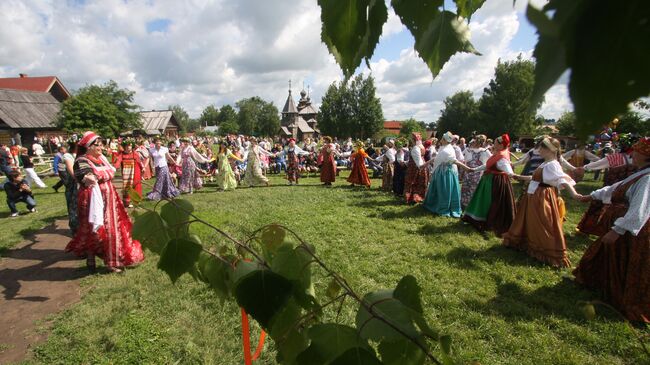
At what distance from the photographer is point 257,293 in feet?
2.64

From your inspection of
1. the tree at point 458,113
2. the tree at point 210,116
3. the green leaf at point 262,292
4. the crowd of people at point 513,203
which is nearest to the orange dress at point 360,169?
the crowd of people at point 513,203

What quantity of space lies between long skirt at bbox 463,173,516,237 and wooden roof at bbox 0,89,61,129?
114 ft

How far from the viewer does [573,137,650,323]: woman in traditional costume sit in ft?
11.3

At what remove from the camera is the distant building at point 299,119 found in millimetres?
79750

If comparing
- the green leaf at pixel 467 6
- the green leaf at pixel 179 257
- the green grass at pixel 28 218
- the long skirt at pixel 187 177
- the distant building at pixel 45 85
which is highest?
the distant building at pixel 45 85

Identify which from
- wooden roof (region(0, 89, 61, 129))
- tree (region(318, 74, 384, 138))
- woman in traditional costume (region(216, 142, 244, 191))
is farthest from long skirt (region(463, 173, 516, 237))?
tree (region(318, 74, 384, 138))

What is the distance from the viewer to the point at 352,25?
0.77 metres

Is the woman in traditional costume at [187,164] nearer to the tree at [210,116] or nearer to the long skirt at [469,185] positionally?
the long skirt at [469,185]

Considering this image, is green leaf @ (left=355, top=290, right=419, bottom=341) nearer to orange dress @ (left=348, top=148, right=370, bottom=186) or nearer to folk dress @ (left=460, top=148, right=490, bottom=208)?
folk dress @ (left=460, top=148, right=490, bottom=208)

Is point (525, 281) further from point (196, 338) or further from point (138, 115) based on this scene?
point (138, 115)

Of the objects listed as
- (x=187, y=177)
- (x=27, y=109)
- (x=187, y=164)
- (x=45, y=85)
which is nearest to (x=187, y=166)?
(x=187, y=164)

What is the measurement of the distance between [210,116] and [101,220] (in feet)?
397

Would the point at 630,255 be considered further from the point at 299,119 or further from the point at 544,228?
the point at 299,119

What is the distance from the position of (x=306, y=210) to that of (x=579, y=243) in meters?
5.91
